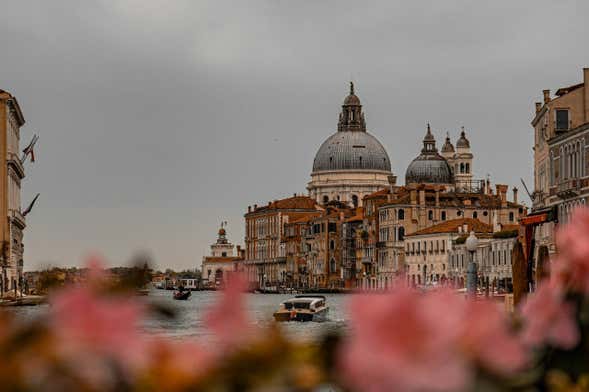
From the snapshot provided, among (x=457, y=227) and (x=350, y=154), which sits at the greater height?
(x=350, y=154)

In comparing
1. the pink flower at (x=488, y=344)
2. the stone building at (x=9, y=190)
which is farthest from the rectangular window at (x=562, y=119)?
the pink flower at (x=488, y=344)

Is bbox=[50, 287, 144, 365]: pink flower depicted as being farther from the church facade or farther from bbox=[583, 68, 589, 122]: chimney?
the church facade

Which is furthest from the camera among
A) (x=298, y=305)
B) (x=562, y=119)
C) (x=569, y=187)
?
(x=298, y=305)

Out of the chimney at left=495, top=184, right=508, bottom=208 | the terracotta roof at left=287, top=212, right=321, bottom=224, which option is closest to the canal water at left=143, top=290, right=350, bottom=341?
the chimney at left=495, top=184, right=508, bottom=208

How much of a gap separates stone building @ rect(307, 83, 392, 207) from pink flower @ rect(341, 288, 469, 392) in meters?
172

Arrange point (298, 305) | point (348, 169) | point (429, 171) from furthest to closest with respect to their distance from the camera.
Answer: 1. point (348, 169)
2. point (429, 171)
3. point (298, 305)

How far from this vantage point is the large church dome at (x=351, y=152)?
17750cm

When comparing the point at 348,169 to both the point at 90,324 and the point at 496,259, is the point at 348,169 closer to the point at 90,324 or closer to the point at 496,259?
the point at 496,259

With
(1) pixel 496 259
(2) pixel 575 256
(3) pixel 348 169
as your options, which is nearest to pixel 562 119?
(1) pixel 496 259

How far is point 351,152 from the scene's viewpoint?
177500 mm

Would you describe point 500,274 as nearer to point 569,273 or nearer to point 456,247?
point 456,247

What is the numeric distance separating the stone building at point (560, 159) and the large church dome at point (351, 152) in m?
119

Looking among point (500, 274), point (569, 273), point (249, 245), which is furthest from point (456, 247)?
point (569, 273)

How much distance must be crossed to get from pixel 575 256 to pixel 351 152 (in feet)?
574
